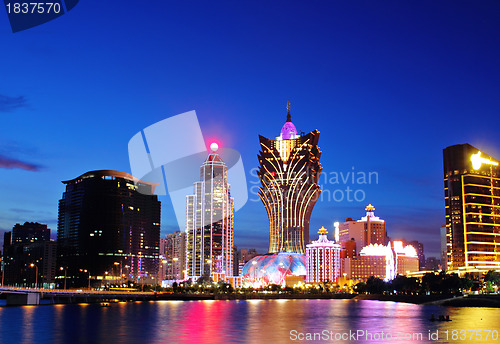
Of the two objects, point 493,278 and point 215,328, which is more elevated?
point 493,278

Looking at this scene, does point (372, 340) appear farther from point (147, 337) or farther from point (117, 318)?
point (117, 318)

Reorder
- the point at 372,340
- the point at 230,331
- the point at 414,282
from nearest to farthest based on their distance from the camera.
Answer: the point at 372,340
the point at 230,331
the point at 414,282

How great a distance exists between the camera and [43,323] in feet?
308

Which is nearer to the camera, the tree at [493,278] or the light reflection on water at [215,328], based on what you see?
the light reflection on water at [215,328]

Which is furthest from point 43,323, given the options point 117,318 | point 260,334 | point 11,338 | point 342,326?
point 342,326

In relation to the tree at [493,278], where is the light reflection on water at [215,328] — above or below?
below

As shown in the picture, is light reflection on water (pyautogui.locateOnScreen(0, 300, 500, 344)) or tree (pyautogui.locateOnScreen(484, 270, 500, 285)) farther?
tree (pyautogui.locateOnScreen(484, 270, 500, 285))

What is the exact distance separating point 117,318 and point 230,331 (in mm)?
33235

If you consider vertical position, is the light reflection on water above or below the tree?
below

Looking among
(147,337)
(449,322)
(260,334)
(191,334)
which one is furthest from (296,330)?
(449,322)

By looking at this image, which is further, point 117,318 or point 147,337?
point 117,318

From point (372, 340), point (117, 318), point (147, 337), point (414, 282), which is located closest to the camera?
point (372, 340)

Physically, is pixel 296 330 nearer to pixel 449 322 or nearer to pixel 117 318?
pixel 449 322

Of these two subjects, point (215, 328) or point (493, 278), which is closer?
point (215, 328)
